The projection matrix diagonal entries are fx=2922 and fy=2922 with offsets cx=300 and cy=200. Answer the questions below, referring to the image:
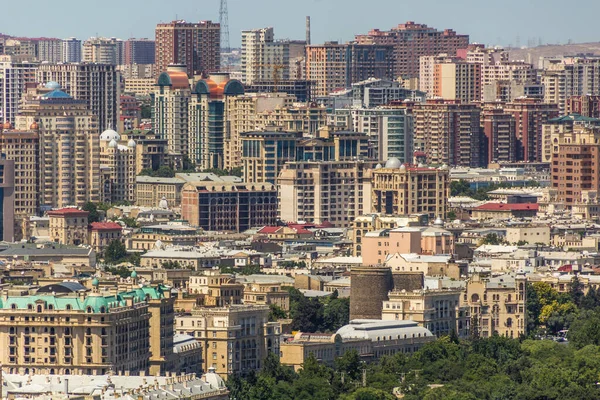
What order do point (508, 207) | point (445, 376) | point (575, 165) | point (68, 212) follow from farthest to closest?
Result: point (575, 165), point (508, 207), point (68, 212), point (445, 376)

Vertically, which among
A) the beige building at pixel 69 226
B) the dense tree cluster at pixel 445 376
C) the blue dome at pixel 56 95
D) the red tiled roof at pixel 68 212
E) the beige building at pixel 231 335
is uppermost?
the blue dome at pixel 56 95

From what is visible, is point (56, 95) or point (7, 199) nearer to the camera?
point (7, 199)

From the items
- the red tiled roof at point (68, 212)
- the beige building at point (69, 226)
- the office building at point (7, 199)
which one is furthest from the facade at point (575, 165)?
the office building at point (7, 199)

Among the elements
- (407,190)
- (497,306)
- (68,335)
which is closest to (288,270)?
(497,306)

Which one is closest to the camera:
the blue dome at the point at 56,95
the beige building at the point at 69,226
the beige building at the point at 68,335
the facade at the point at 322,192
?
the beige building at the point at 68,335

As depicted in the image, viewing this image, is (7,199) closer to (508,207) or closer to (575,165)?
(508,207)

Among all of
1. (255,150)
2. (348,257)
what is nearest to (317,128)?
(255,150)

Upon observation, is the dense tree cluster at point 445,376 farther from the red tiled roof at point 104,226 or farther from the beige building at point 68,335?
the red tiled roof at point 104,226
